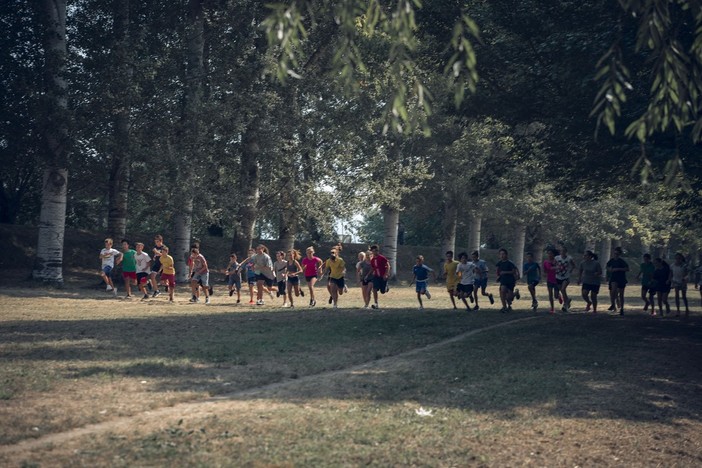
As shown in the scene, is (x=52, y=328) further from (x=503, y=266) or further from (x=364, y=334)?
(x=503, y=266)

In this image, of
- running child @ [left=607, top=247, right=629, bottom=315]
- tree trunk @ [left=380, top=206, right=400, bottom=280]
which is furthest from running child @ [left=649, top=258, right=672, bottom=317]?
tree trunk @ [left=380, top=206, right=400, bottom=280]

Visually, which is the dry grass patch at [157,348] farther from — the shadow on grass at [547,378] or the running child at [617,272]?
the running child at [617,272]

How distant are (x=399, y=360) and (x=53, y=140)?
69.4 ft

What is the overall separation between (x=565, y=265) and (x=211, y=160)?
16.2 metres

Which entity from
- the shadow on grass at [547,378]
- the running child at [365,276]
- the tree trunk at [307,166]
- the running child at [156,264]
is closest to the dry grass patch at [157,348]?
the running child at [365,276]

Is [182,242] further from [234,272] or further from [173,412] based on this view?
[173,412]

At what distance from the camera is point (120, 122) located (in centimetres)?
3203

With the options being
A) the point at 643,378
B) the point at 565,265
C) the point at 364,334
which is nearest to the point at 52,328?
the point at 364,334

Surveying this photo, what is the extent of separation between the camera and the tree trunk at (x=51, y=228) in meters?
30.6

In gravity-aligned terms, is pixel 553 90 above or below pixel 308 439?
above

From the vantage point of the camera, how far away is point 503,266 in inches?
982

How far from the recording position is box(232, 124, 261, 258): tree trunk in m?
36.4

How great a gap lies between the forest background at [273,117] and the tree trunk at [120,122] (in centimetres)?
7

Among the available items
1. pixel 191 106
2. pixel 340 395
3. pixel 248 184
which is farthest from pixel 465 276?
pixel 340 395
